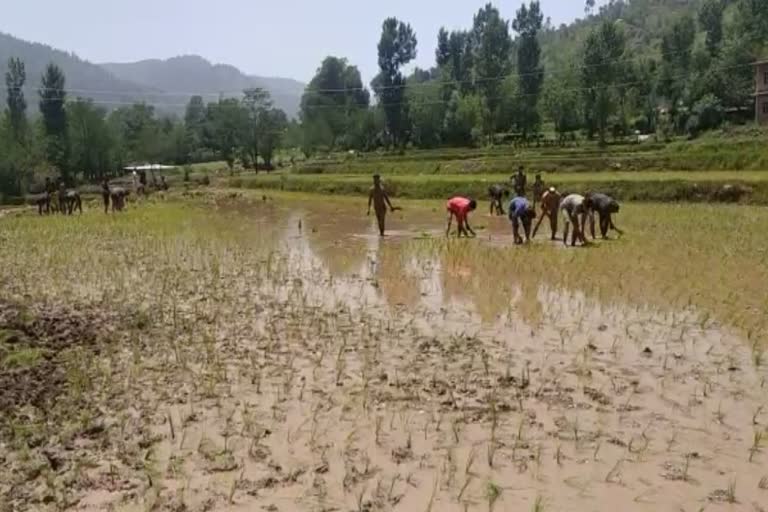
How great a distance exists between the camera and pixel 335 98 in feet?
298

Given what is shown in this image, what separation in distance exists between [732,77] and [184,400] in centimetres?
5940

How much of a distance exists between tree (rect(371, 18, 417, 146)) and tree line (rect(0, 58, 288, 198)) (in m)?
11.0

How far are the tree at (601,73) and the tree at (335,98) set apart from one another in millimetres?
26117

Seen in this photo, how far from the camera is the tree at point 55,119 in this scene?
192 ft

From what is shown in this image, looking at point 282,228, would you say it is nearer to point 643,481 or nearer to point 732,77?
point 643,481

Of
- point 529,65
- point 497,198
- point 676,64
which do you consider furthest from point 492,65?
point 497,198

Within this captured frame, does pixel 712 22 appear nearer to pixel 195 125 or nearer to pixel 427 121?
pixel 427 121

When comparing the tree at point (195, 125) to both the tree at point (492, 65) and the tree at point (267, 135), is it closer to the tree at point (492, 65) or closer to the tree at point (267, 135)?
the tree at point (267, 135)

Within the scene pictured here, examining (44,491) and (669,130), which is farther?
(669,130)

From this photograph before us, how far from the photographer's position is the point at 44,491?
15.8 feet

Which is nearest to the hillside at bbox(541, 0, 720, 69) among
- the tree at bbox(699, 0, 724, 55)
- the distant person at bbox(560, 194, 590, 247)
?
the tree at bbox(699, 0, 724, 55)

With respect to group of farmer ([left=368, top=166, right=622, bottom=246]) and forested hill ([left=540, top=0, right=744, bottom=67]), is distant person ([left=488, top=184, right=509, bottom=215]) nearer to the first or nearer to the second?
group of farmer ([left=368, top=166, right=622, bottom=246])

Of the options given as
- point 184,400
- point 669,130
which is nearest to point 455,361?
point 184,400

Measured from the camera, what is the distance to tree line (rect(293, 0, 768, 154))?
180ft
